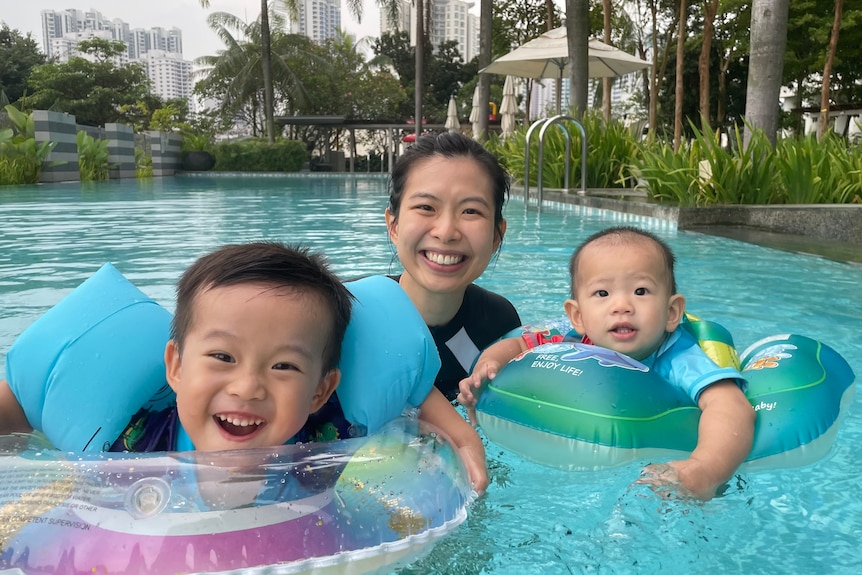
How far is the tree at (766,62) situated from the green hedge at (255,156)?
22031 mm

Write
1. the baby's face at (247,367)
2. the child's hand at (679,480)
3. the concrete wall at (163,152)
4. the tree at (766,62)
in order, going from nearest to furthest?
the baby's face at (247,367)
the child's hand at (679,480)
the tree at (766,62)
the concrete wall at (163,152)

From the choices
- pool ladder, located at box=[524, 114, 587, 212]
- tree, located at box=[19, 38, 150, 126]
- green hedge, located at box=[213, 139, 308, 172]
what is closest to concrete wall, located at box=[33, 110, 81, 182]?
green hedge, located at box=[213, 139, 308, 172]

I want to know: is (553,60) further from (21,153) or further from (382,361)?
(382,361)

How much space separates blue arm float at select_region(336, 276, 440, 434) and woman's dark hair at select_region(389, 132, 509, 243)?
2.21 ft

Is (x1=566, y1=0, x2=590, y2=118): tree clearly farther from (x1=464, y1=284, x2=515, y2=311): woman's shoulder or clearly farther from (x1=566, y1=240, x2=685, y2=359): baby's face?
(x1=566, y1=240, x2=685, y2=359): baby's face

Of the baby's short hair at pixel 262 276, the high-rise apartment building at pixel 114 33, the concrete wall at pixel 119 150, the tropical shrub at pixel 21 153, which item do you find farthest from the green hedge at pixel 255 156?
the high-rise apartment building at pixel 114 33

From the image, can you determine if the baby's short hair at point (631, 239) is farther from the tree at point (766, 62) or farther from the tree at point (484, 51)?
the tree at point (484, 51)

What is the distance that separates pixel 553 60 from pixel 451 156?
14946mm

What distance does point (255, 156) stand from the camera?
2853cm

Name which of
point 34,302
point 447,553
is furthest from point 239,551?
point 34,302

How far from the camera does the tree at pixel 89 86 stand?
36750 mm

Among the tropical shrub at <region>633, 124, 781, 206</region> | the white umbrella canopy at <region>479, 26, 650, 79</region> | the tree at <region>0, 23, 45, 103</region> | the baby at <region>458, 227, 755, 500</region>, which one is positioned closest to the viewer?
the baby at <region>458, 227, 755, 500</region>

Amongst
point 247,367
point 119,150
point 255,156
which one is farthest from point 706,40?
point 247,367

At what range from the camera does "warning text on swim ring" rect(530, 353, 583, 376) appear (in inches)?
91.0
